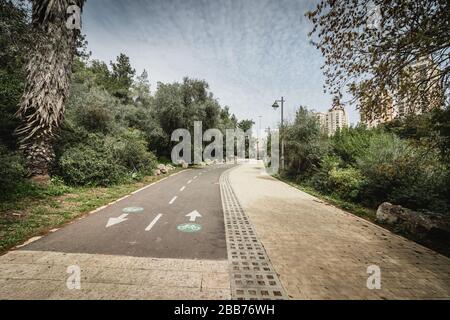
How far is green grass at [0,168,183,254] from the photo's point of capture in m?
5.85

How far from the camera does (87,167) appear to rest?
12.3 metres

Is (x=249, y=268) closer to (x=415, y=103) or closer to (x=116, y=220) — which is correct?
(x=116, y=220)

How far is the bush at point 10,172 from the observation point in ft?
27.1

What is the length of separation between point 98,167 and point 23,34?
7.88 metres

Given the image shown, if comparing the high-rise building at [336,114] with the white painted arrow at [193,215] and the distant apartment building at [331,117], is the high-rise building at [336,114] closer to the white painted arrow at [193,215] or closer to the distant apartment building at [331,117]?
the distant apartment building at [331,117]

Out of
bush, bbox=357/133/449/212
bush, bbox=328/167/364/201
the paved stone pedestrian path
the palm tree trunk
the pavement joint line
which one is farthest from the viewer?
bush, bbox=328/167/364/201

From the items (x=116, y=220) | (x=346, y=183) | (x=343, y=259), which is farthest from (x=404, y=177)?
(x=116, y=220)

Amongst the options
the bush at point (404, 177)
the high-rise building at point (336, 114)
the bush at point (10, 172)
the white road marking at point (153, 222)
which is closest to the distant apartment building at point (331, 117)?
the high-rise building at point (336, 114)

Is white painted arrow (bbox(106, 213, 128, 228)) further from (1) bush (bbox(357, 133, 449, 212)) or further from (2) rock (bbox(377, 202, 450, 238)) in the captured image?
(2) rock (bbox(377, 202, 450, 238))

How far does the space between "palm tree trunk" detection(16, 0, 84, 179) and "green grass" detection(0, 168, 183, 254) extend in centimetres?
163

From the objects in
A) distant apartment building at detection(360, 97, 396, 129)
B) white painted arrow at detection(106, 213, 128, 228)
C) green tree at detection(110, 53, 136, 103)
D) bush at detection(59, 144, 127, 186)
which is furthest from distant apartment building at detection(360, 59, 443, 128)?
green tree at detection(110, 53, 136, 103)

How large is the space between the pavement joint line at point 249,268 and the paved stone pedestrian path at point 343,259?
180 millimetres
